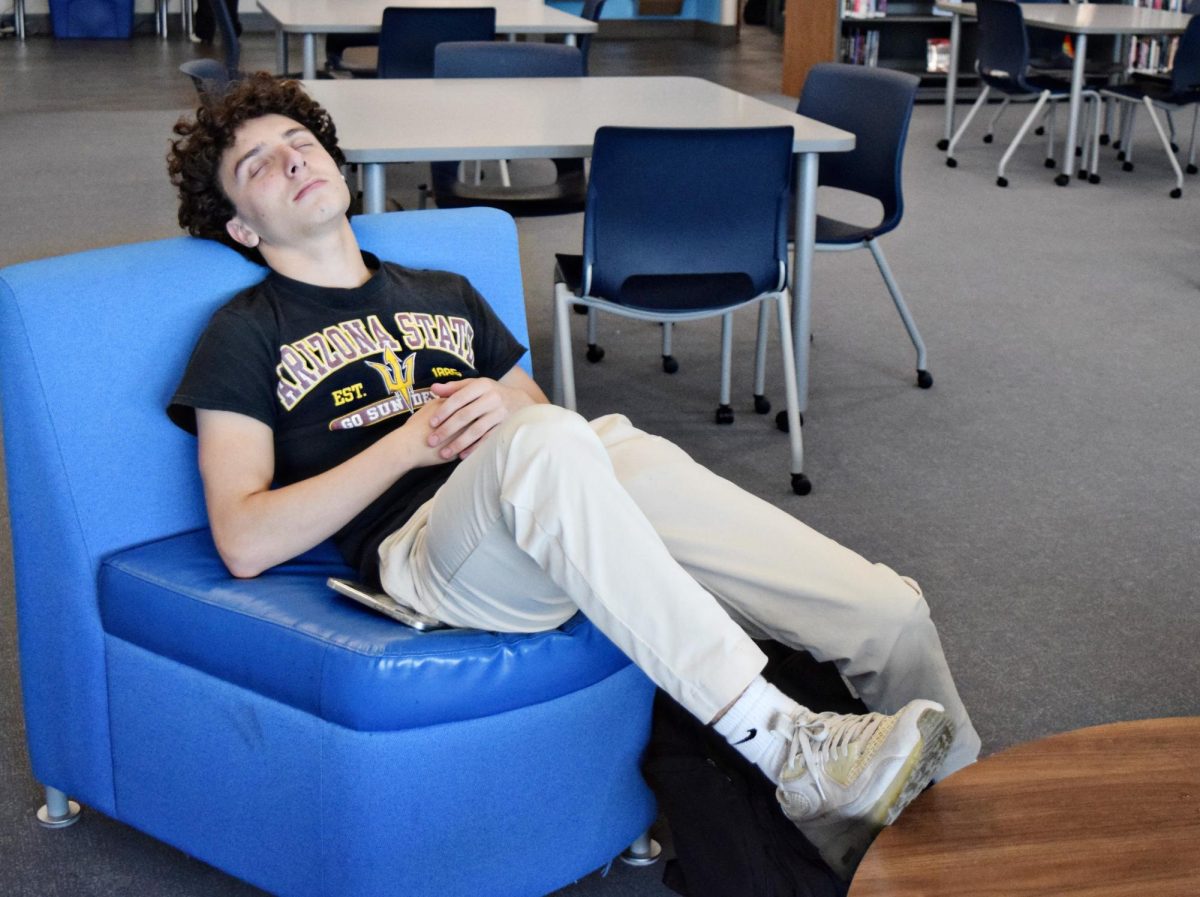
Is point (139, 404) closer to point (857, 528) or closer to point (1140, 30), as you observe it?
point (857, 528)

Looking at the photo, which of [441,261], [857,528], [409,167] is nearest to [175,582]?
[441,261]

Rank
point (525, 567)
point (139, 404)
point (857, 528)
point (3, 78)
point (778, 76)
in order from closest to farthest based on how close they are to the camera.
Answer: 1. point (525, 567)
2. point (139, 404)
3. point (857, 528)
4. point (3, 78)
5. point (778, 76)

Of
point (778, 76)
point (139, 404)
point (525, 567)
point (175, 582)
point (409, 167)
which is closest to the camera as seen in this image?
point (525, 567)

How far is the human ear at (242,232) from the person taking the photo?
188 cm

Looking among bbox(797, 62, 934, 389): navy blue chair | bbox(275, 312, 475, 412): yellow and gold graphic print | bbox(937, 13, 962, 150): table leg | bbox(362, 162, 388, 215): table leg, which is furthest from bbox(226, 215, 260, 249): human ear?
bbox(937, 13, 962, 150): table leg

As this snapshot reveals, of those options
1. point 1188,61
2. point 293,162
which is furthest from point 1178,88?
point 293,162

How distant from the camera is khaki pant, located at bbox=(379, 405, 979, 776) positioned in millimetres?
1479

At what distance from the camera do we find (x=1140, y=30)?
20.0 feet

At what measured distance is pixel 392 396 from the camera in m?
1.84

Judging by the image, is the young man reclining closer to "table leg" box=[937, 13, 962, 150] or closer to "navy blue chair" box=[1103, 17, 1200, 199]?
"navy blue chair" box=[1103, 17, 1200, 199]

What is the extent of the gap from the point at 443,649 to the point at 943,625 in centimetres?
121

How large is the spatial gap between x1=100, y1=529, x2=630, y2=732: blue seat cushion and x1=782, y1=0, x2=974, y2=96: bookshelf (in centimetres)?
701

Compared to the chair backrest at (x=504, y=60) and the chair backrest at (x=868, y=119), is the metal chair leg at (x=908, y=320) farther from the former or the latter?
the chair backrest at (x=504, y=60)

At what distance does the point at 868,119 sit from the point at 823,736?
7.97ft
